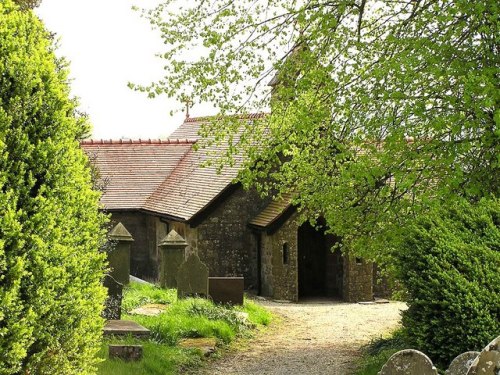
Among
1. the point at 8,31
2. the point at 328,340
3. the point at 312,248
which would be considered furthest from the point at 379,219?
the point at 312,248

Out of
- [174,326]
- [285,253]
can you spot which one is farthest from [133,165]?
[174,326]

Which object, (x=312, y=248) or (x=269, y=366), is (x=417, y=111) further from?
(x=312, y=248)

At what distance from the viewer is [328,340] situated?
15797 millimetres

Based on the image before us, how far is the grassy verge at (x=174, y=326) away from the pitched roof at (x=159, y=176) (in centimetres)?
668

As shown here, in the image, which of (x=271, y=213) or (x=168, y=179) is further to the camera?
(x=168, y=179)

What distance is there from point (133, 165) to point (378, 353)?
20.4 meters

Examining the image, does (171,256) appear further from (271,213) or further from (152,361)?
(152,361)

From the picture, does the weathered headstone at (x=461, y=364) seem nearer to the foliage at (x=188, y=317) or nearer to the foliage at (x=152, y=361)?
the foliage at (x=152, y=361)

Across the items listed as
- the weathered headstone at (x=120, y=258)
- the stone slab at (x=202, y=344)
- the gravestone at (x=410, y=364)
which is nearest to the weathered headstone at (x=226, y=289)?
the weathered headstone at (x=120, y=258)

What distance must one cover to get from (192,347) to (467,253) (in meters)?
5.44

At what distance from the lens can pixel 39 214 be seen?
6973mm

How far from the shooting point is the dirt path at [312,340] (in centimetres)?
1269

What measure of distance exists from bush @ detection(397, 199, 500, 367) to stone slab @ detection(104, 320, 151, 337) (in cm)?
485

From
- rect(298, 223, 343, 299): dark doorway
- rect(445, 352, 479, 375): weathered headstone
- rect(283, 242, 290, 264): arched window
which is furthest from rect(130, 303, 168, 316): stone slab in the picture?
rect(298, 223, 343, 299): dark doorway
